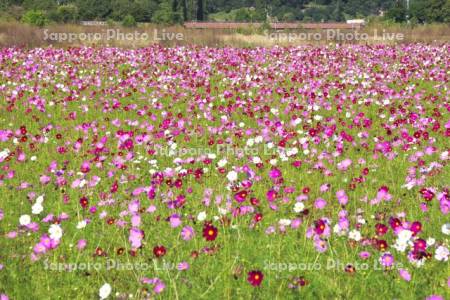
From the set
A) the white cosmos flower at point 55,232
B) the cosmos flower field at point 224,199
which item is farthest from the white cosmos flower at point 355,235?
the white cosmos flower at point 55,232

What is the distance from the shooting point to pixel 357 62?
13.4m

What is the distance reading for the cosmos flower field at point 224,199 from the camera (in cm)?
290

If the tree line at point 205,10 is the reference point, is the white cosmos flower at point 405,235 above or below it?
below

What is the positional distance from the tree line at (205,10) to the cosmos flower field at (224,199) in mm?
21366

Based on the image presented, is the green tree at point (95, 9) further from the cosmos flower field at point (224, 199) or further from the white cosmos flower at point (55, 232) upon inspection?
the white cosmos flower at point (55, 232)

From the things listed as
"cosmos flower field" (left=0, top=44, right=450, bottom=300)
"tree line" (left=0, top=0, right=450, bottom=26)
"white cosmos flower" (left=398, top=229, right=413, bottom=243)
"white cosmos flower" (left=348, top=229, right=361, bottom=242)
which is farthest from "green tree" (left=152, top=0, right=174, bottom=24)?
"white cosmos flower" (left=398, top=229, right=413, bottom=243)

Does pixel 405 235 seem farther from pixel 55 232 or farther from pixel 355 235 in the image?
pixel 55 232

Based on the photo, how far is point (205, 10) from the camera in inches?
4855

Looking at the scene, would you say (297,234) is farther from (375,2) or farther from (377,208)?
(375,2)

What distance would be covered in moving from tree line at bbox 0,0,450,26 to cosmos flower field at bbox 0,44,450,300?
21.4 m

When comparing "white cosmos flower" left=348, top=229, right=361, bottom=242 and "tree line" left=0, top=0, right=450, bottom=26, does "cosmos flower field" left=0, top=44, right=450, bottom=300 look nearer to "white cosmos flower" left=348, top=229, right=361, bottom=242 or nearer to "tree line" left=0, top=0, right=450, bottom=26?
"white cosmos flower" left=348, top=229, right=361, bottom=242

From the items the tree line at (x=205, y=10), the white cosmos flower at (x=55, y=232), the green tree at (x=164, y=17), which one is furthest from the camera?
the tree line at (x=205, y=10)

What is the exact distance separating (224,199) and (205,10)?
4929 inches

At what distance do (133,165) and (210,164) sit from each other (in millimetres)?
842
